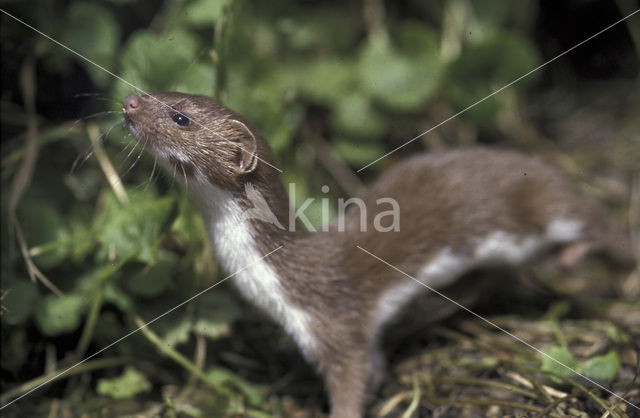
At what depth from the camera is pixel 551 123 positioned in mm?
4156

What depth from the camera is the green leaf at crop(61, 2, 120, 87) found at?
2926 millimetres

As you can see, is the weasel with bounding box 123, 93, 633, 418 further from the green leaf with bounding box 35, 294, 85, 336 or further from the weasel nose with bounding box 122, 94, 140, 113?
the green leaf with bounding box 35, 294, 85, 336

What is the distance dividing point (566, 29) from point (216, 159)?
308cm

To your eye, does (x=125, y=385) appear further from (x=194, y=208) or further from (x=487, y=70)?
(x=487, y=70)

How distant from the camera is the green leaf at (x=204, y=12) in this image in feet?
9.27

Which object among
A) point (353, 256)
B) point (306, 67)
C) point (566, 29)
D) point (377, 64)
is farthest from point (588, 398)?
point (566, 29)

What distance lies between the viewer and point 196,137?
2.06 meters

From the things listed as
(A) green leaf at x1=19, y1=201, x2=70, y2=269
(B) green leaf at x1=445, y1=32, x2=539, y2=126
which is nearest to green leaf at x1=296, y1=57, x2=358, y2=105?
(B) green leaf at x1=445, y1=32, x2=539, y2=126

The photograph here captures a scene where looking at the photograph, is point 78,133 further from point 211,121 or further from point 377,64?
point 377,64

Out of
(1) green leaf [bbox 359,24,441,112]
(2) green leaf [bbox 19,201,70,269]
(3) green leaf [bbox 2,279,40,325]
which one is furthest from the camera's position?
(1) green leaf [bbox 359,24,441,112]

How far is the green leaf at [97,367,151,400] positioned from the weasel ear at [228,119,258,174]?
108 centimetres

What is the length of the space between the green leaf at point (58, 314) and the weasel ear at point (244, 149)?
3.44 ft

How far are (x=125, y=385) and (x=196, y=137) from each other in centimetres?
115

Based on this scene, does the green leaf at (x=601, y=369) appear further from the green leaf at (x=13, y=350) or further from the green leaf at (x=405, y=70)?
the green leaf at (x=13, y=350)
